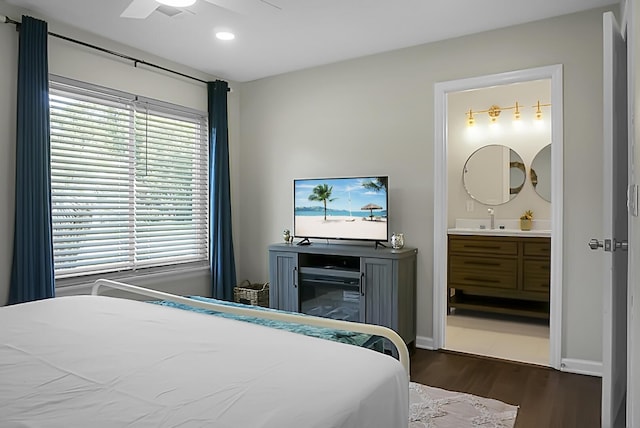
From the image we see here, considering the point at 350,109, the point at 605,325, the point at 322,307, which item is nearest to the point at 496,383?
the point at 605,325

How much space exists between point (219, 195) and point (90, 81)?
148cm

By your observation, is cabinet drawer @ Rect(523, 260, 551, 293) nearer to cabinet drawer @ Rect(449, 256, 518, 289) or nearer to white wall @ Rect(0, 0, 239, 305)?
cabinet drawer @ Rect(449, 256, 518, 289)

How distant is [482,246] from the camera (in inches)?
183

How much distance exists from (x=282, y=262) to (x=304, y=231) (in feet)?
1.15

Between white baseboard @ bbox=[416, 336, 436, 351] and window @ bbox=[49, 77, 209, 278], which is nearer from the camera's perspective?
window @ bbox=[49, 77, 209, 278]

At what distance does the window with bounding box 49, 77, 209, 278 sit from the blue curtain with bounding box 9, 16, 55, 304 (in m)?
0.17

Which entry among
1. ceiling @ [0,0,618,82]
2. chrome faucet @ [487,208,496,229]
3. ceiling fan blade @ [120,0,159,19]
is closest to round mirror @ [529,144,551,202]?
chrome faucet @ [487,208,496,229]

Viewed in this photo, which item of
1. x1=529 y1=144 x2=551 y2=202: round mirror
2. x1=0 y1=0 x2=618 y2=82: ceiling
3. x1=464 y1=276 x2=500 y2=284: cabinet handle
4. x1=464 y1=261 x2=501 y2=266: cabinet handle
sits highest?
x1=0 y1=0 x2=618 y2=82: ceiling

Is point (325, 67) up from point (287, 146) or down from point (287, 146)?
up

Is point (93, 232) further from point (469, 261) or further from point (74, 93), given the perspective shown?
point (469, 261)

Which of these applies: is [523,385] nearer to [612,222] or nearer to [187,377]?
[612,222]

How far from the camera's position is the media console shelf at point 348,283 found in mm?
Answer: 3424

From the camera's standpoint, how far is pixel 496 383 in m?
2.95

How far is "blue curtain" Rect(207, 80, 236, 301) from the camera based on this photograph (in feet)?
14.3
